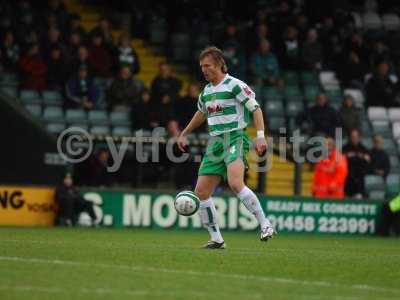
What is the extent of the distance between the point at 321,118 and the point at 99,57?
4710mm

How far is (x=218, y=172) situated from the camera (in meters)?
12.9

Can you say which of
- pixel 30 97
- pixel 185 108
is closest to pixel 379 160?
pixel 185 108

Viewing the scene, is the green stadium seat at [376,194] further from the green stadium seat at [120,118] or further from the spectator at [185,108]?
the green stadium seat at [120,118]

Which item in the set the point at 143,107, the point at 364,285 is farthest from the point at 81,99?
the point at 364,285

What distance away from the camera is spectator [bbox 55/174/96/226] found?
19.6m

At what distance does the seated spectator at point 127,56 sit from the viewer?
23219 mm

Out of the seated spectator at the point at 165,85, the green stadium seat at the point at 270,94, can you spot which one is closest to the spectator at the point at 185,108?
the seated spectator at the point at 165,85

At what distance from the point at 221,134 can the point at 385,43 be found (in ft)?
53.4

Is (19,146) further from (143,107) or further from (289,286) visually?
(289,286)

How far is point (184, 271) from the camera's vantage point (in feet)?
33.0

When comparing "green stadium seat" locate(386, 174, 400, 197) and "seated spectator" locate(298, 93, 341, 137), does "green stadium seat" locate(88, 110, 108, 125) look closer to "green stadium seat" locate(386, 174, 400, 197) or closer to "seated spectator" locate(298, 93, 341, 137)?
"seated spectator" locate(298, 93, 341, 137)

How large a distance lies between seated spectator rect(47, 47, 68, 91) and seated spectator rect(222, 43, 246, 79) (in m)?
3.80

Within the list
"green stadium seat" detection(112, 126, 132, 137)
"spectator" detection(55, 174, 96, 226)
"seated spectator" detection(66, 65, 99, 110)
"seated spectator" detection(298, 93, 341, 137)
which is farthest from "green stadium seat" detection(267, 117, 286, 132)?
"spectator" detection(55, 174, 96, 226)

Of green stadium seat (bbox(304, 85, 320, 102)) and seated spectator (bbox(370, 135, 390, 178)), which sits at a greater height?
green stadium seat (bbox(304, 85, 320, 102))
